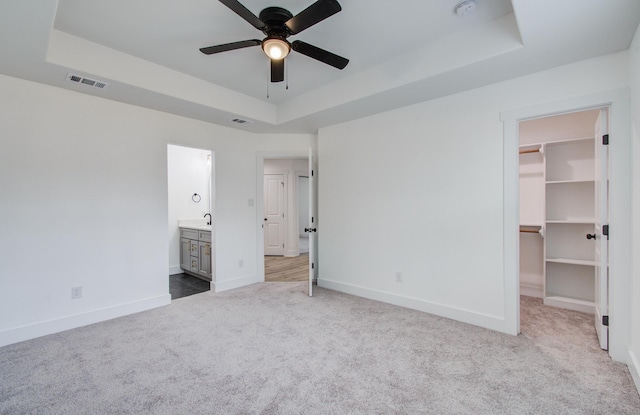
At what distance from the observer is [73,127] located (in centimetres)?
305

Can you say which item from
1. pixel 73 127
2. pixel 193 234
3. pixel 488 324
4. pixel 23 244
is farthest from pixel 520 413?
pixel 193 234

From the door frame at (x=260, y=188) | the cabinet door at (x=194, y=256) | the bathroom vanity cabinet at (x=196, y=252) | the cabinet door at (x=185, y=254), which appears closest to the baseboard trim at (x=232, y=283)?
the door frame at (x=260, y=188)

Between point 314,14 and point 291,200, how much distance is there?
5.62m

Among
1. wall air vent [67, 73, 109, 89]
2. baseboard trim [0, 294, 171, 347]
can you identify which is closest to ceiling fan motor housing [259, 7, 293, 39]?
wall air vent [67, 73, 109, 89]

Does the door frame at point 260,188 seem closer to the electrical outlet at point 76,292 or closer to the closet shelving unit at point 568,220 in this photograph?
the electrical outlet at point 76,292

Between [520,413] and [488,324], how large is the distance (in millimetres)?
1293

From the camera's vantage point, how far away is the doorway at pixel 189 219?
4.84 m

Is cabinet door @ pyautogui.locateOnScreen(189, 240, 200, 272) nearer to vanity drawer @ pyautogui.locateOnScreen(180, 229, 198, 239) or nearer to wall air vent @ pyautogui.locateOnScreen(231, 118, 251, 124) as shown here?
vanity drawer @ pyautogui.locateOnScreen(180, 229, 198, 239)

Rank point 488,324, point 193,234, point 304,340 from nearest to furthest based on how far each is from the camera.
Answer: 1. point 304,340
2. point 488,324
3. point 193,234

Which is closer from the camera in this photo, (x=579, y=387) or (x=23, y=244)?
(x=579, y=387)

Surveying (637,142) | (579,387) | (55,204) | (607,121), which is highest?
(607,121)

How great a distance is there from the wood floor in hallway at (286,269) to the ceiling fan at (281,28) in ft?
11.8

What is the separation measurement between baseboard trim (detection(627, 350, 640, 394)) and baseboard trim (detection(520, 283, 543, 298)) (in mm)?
1814

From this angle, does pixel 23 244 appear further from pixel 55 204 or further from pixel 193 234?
pixel 193 234
